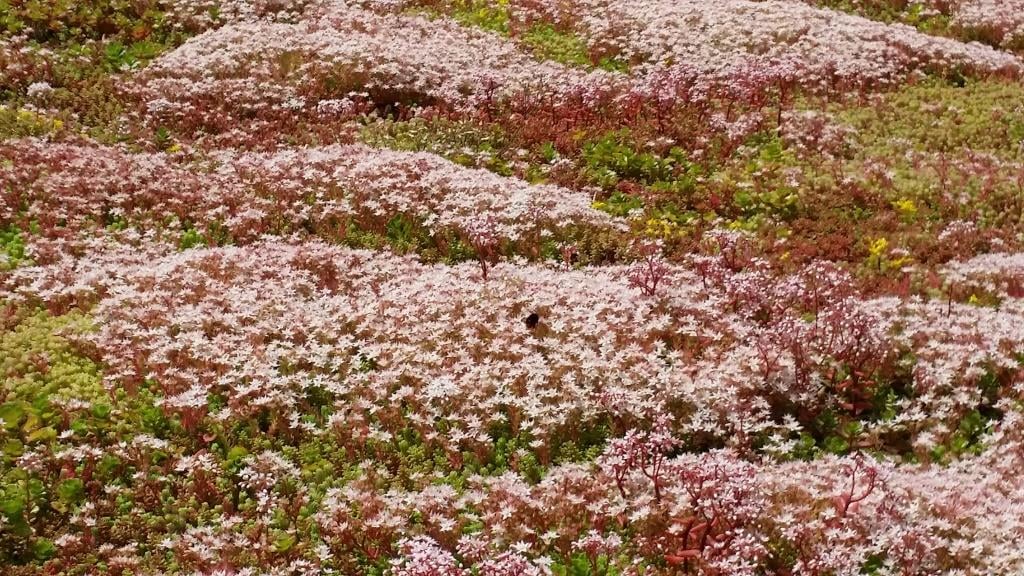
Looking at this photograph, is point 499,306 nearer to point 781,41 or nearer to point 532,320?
point 532,320

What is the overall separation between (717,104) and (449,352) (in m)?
11.6

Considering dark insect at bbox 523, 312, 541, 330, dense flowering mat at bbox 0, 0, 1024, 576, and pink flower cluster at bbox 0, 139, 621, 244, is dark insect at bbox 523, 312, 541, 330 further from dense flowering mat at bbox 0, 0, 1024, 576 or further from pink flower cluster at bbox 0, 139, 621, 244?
pink flower cluster at bbox 0, 139, 621, 244

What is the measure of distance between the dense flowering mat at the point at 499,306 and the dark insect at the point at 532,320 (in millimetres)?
40

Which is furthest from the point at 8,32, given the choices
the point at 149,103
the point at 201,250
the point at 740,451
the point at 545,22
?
the point at 740,451

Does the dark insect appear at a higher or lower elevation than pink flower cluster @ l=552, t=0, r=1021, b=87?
lower

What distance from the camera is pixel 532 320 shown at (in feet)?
38.4

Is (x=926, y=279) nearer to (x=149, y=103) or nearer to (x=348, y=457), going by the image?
(x=348, y=457)

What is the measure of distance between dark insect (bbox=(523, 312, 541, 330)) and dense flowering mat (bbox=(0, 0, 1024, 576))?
0.13 ft

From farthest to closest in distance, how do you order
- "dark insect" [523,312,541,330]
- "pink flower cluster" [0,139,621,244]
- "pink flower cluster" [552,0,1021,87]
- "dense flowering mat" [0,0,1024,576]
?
"pink flower cluster" [552,0,1021,87] → "pink flower cluster" [0,139,621,244] → "dark insect" [523,312,541,330] → "dense flowering mat" [0,0,1024,576]

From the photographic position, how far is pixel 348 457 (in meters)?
9.47

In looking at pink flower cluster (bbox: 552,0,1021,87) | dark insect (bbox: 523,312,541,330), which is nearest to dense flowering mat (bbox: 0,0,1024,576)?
dark insect (bbox: 523,312,541,330)

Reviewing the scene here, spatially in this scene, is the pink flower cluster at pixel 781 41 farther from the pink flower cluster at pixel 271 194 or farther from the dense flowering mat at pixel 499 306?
the pink flower cluster at pixel 271 194

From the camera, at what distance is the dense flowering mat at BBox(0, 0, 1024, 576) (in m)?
8.30

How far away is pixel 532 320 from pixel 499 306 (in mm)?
536
